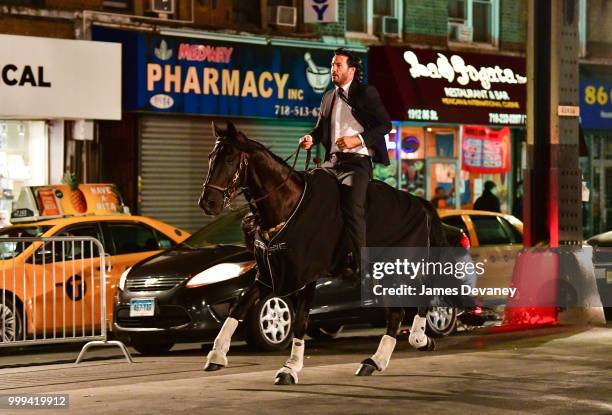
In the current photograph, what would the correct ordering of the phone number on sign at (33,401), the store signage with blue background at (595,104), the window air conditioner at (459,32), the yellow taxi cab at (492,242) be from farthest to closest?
the store signage with blue background at (595,104), the window air conditioner at (459,32), the yellow taxi cab at (492,242), the phone number on sign at (33,401)

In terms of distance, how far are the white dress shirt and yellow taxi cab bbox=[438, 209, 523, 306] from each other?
5.65 m

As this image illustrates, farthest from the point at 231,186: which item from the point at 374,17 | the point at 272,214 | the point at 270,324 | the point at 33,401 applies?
the point at 374,17

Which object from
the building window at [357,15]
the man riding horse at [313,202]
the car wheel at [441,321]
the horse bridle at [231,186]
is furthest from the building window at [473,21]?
the horse bridle at [231,186]

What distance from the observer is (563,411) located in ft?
31.8

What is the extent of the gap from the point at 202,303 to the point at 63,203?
4.81 metres

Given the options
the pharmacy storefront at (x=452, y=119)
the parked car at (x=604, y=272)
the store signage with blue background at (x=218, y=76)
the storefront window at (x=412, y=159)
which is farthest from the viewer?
the storefront window at (x=412, y=159)

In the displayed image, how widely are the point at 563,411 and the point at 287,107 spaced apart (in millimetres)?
16710

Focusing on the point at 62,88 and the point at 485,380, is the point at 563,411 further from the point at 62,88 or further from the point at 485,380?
→ the point at 62,88

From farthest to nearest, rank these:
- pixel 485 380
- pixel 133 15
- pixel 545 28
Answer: pixel 133 15 < pixel 545 28 < pixel 485 380

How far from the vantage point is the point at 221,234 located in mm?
15789

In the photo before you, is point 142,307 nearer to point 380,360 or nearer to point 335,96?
point 380,360

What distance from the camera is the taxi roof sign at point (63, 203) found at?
60.1 feet

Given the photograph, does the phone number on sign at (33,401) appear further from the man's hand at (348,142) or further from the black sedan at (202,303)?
the black sedan at (202,303)

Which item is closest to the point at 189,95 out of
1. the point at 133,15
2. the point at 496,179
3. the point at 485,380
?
the point at 133,15
